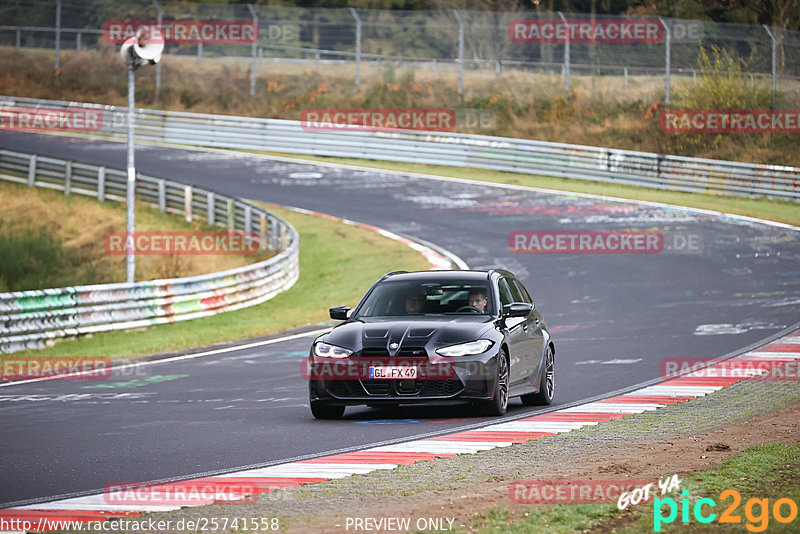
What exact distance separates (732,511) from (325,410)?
5.92m

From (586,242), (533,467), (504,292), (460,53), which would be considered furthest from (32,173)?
(533,467)

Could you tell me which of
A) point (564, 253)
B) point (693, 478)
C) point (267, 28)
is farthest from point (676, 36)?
point (693, 478)

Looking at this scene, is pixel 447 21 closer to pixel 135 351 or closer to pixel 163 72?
pixel 163 72

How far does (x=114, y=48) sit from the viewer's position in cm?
5897

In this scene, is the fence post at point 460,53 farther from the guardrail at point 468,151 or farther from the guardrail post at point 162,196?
the guardrail post at point 162,196

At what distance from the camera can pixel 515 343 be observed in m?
12.2

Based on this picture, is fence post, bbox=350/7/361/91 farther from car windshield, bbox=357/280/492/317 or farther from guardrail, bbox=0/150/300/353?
car windshield, bbox=357/280/492/317

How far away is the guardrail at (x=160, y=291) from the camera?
19.4 m

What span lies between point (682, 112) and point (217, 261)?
739 inches

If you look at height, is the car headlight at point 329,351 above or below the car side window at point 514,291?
below

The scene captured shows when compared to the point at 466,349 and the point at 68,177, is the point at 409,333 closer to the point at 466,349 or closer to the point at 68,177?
the point at 466,349

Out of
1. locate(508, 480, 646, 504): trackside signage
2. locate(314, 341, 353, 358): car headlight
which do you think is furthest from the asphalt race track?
locate(508, 480, 646, 504): trackside signage

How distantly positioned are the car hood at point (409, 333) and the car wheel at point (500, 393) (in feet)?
1.07

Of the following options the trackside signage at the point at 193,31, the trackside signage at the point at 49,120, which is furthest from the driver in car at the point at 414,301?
the trackside signage at the point at 193,31
